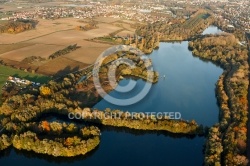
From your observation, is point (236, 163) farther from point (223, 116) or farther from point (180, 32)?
point (180, 32)

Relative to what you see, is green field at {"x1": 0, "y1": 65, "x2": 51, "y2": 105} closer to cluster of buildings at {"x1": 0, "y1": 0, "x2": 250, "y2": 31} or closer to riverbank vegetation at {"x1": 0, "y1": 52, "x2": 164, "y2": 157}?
riverbank vegetation at {"x1": 0, "y1": 52, "x2": 164, "y2": 157}

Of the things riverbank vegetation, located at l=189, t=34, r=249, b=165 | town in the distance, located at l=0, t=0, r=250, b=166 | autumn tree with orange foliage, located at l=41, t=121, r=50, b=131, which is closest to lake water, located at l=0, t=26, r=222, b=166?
town in the distance, located at l=0, t=0, r=250, b=166

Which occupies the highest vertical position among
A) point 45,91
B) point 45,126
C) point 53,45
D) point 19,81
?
point 53,45

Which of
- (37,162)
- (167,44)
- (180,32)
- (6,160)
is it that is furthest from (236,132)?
(180,32)

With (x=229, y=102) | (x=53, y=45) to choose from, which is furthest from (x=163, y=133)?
(x=53, y=45)

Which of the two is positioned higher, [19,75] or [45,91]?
[19,75]

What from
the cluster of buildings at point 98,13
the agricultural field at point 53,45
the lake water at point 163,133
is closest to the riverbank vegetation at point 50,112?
the lake water at point 163,133

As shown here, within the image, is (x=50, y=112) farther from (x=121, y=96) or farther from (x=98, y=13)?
(x=98, y=13)
